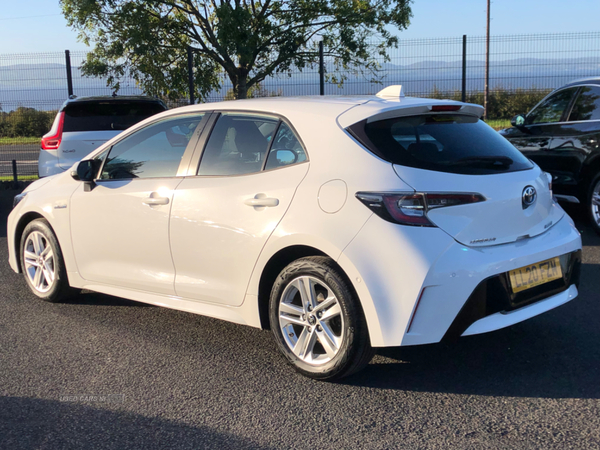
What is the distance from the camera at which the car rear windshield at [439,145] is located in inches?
138

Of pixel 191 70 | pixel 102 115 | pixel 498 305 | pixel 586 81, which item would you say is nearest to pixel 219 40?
pixel 191 70

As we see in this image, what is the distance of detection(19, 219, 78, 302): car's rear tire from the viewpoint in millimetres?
5207

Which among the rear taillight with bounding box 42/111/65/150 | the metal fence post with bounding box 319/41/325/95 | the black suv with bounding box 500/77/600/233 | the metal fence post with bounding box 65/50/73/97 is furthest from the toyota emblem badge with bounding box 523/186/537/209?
the metal fence post with bounding box 65/50/73/97

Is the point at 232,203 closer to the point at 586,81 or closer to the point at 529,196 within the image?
the point at 529,196

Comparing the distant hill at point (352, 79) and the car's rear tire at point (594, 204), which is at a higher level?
the distant hill at point (352, 79)

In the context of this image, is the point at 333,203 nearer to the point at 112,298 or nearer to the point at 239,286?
the point at 239,286

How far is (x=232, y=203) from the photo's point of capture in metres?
3.93

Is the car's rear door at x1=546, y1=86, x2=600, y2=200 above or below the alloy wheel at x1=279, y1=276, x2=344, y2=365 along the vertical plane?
above

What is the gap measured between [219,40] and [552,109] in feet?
23.6

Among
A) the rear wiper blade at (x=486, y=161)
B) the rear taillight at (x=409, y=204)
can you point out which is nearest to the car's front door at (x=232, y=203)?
the rear taillight at (x=409, y=204)

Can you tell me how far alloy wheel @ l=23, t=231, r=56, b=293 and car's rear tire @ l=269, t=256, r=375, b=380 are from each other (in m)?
2.40

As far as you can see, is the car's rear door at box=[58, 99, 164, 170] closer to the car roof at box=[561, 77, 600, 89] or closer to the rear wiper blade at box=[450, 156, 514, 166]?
the car roof at box=[561, 77, 600, 89]

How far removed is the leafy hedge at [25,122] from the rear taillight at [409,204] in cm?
1374

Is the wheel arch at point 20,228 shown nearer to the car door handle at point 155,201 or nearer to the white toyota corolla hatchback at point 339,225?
the white toyota corolla hatchback at point 339,225
